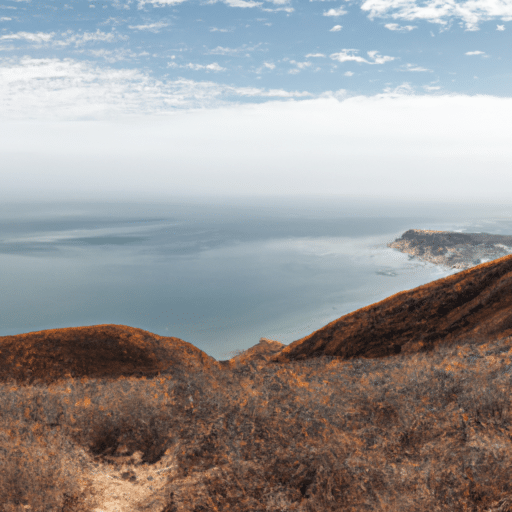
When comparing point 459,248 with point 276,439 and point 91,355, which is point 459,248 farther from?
point 276,439

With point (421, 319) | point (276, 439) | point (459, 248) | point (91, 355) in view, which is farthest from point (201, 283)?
point (276, 439)

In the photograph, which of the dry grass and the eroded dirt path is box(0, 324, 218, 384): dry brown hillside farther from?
the eroded dirt path

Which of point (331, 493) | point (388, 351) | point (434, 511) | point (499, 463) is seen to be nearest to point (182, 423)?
point (331, 493)

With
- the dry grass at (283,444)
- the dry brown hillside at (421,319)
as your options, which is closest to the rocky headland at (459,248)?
the dry brown hillside at (421,319)

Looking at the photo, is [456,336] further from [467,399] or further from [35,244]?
[35,244]

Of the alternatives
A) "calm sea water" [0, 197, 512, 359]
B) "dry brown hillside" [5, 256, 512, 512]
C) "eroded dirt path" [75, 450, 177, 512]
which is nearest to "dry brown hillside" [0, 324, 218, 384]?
"dry brown hillside" [5, 256, 512, 512]

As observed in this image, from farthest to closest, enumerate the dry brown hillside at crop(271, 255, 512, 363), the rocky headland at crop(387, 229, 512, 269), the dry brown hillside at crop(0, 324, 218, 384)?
the rocky headland at crop(387, 229, 512, 269), the dry brown hillside at crop(271, 255, 512, 363), the dry brown hillside at crop(0, 324, 218, 384)
